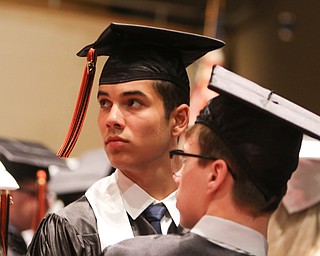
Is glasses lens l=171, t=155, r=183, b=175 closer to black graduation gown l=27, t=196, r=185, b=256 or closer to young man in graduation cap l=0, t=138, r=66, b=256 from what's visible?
black graduation gown l=27, t=196, r=185, b=256

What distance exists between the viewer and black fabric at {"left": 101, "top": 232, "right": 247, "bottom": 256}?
82.9 inches

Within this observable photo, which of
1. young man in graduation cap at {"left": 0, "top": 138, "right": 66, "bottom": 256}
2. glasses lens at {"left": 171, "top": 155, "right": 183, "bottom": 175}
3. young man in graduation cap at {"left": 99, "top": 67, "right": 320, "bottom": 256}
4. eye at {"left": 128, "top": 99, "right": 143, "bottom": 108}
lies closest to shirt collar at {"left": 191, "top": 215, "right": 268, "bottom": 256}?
young man in graduation cap at {"left": 99, "top": 67, "right": 320, "bottom": 256}

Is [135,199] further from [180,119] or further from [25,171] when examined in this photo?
[25,171]

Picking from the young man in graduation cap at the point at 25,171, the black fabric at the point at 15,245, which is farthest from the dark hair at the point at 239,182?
the young man in graduation cap at the point at 25,171

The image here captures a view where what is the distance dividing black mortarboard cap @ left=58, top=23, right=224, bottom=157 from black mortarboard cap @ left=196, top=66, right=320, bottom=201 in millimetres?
455

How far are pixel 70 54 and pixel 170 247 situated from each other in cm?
484

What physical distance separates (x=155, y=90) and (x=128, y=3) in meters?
4.70

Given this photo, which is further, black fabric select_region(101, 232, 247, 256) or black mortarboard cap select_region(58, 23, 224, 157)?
black mortarboard cap select_region(58, 23, 224, 157)

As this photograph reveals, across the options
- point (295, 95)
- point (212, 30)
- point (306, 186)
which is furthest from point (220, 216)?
point (212, 30)

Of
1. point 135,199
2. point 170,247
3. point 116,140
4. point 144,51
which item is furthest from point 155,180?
point 170,247

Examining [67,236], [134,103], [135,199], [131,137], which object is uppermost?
[134,103]

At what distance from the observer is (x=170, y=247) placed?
84.7 inches

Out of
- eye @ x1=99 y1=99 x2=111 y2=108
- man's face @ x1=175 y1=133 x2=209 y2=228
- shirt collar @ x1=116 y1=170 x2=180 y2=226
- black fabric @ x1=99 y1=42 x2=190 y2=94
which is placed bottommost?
shirt collar @ x1=116 y1=170 x2=180 y2=226

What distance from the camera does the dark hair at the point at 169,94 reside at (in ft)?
8.70
